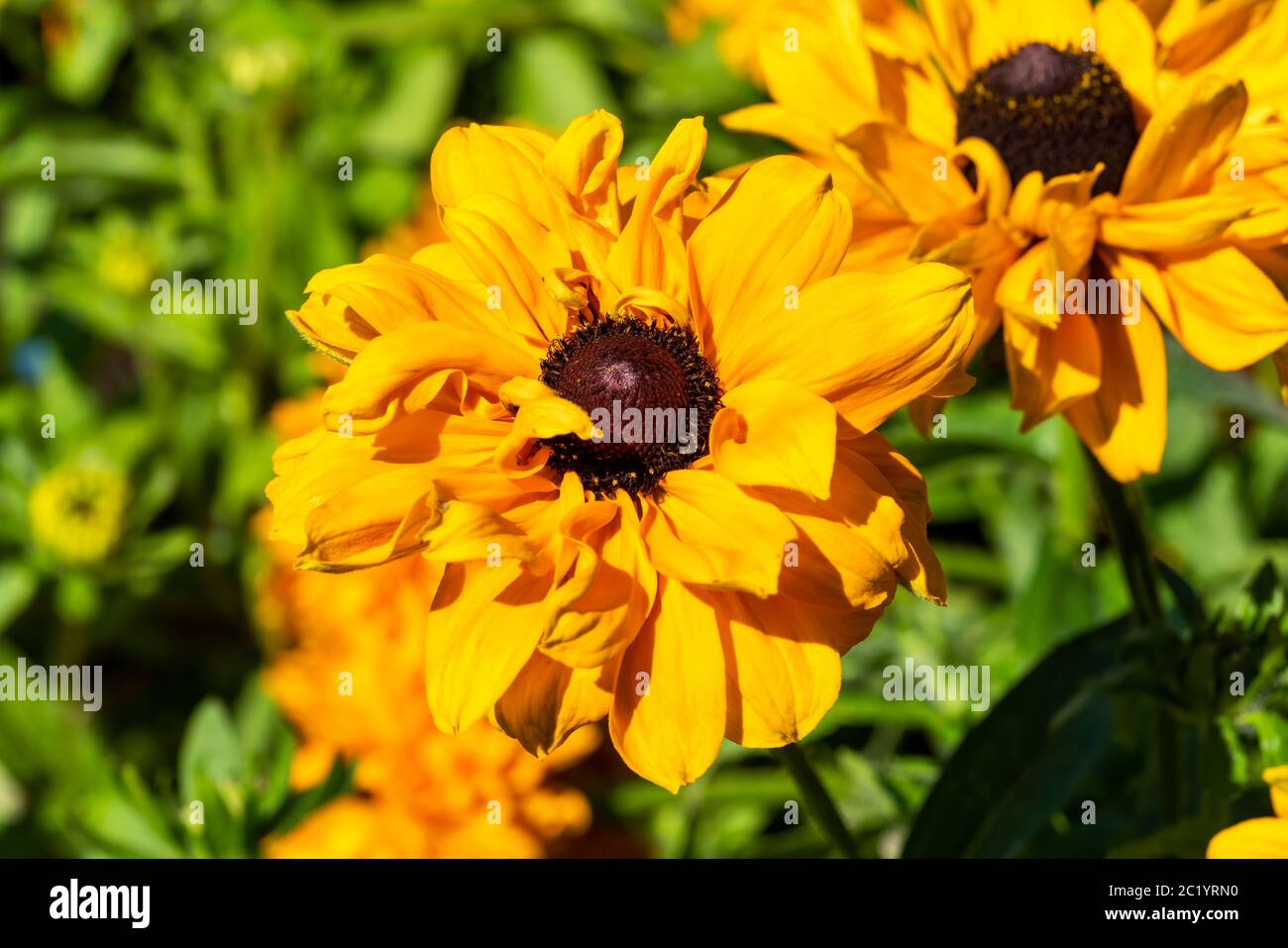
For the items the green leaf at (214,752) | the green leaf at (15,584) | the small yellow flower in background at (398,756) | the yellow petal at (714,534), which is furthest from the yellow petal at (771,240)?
the green leaf at (15,584)

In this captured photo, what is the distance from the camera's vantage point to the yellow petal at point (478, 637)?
38.9 inches

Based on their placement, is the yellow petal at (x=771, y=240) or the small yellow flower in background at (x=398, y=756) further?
the small yellow flower in background at (x=398, y=756)

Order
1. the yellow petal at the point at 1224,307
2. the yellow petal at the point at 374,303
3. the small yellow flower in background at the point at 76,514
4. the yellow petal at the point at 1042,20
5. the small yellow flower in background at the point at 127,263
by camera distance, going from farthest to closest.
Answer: the small yellow flower in background at the point at 127,263 → the small yellow flower in background at the point at 76,514 → the yellow petal at the point at 1042,20 → the yellow petal at the point at 1224,307 → the yellow petal at the point at 374,303

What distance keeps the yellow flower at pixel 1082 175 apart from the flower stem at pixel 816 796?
12.3 inches

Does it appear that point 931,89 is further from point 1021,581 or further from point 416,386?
point 1021,581

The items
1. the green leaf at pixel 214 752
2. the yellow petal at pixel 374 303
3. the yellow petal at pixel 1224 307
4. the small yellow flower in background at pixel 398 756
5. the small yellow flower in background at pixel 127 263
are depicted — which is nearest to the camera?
the yellow petal at pixel 374 303

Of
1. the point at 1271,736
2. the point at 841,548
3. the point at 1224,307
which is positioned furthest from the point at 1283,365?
the point at 841,548

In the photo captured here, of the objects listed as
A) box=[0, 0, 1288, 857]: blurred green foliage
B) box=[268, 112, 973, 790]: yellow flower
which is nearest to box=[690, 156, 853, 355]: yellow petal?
box=[268, 112, 973, 790]: yellow flower

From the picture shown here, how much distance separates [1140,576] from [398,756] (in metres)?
1.18

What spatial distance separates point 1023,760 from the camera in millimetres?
1348

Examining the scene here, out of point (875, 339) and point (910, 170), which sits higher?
point (910, 170)

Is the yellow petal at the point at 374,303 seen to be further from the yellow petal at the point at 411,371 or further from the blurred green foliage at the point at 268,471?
the blurred green foliage at the point at 268,471

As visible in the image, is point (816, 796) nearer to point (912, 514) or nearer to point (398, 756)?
point (912, 514)

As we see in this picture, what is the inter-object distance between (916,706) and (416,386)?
1009 millimetres
